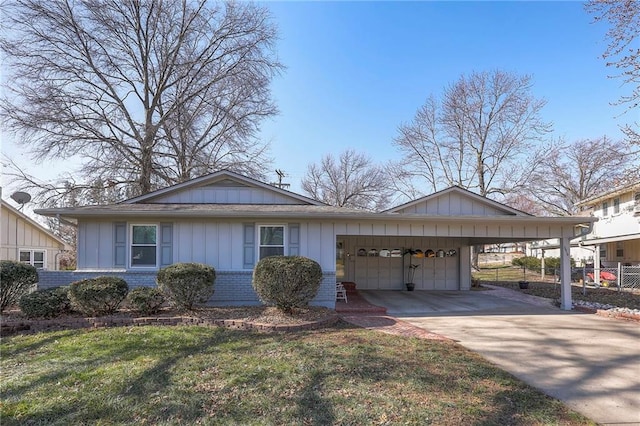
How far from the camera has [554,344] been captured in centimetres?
667

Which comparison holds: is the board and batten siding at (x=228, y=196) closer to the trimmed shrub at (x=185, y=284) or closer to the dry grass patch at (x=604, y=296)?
the trimmed shrub at (x=185, y=284)

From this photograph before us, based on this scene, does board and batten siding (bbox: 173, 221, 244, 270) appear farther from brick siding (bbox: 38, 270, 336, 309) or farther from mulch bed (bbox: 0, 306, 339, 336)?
mulch bed (bbox: 0, 306, 339, 336)

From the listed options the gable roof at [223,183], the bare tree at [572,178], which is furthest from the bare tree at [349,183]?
the gable roof at [223,183]

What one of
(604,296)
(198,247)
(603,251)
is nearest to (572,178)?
(603,251)

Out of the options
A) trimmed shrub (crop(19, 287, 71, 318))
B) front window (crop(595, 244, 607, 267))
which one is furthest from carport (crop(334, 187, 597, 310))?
front window (crop(595, 244, 607, 267))

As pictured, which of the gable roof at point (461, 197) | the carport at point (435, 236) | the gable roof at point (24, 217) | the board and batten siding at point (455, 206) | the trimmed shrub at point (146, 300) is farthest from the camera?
the gable roof at point (24, 217)

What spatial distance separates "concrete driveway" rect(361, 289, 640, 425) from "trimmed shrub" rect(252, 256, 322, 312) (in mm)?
2699

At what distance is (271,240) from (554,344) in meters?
6.80

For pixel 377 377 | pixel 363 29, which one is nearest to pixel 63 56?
pixel 363 29

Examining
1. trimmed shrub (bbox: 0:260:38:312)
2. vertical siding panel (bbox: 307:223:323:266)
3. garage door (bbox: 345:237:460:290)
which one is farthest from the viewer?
garage door (bbox: 345:237:460:290)

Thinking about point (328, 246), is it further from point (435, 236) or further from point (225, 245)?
point (435, 236)

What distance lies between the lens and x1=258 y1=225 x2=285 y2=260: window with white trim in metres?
10.1

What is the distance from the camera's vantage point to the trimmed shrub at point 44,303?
25.8ft

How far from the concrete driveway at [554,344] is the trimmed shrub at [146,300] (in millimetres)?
5916
